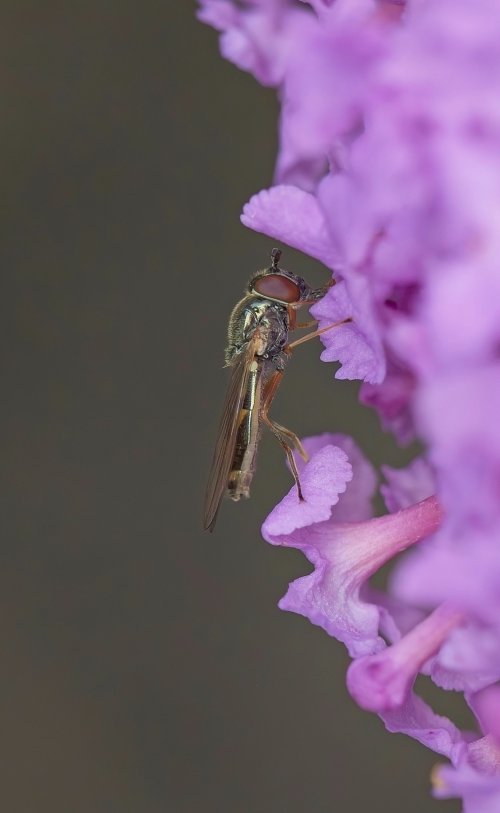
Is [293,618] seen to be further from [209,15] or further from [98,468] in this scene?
[209,15]

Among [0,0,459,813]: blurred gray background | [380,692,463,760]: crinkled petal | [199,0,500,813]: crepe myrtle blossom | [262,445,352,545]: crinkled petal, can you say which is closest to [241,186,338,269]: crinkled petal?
[199,0,500,813]: crepe myrtle blossom

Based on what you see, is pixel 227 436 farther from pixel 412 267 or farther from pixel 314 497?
pixel 412 267

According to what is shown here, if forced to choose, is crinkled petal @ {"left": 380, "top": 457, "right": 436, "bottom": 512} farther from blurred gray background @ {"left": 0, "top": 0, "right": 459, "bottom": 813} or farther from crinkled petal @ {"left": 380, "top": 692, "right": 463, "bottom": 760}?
blurred gray background @ {"left": 0, "top": 0, "right": 459, "bottom": 813}

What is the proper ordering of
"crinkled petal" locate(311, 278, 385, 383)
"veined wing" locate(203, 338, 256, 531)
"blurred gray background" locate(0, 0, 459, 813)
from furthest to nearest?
"blurred gray background" locate(0, 0, 459, 813) < "veined wing" locate(203, 338, 256, 531) < "crinkled petal" locate(311, 278, 385, 383)

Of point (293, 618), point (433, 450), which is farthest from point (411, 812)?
point (433, 450)

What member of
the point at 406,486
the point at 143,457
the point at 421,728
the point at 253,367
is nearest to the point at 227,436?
the point at 253,367

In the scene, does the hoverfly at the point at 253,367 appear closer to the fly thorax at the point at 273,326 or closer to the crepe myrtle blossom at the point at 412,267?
the fly thorax at the point at 273,326
